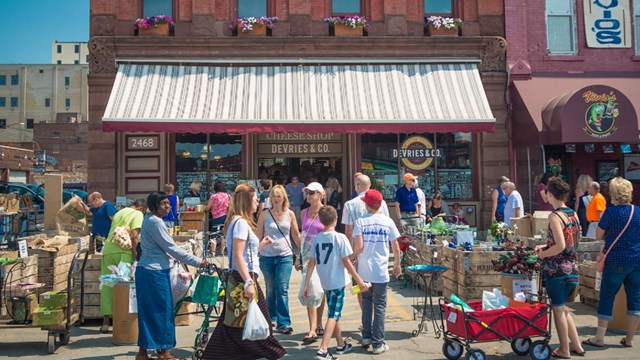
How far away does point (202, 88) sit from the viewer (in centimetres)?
1501

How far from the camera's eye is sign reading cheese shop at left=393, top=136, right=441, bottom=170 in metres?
16.0

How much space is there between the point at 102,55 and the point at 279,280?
35.5 ft

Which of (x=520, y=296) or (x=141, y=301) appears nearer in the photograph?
(x=141, y=301)

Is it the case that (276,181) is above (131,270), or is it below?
above

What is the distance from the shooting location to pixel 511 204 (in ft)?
37.2

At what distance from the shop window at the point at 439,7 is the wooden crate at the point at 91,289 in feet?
40.1

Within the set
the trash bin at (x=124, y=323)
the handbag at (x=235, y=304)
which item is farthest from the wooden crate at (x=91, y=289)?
the handbag at (x=235, y=304)

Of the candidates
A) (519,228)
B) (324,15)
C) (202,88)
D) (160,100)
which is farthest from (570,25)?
(160,100)

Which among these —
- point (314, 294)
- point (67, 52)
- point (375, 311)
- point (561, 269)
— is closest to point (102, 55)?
point (314, 294)

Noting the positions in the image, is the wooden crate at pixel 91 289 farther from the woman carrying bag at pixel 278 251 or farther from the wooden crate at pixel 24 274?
the woman carrying bag at pixel 278 251

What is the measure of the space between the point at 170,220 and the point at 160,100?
3637mm

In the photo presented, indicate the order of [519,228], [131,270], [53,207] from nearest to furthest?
[131,270] → [519,228] → [53,207]

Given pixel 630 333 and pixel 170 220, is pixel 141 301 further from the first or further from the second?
pixel 170 220

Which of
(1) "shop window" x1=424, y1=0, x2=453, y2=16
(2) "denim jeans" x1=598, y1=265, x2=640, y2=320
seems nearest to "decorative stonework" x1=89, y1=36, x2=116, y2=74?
(1) "shop window" x1=424, y1=0, x2=453, y2=16
